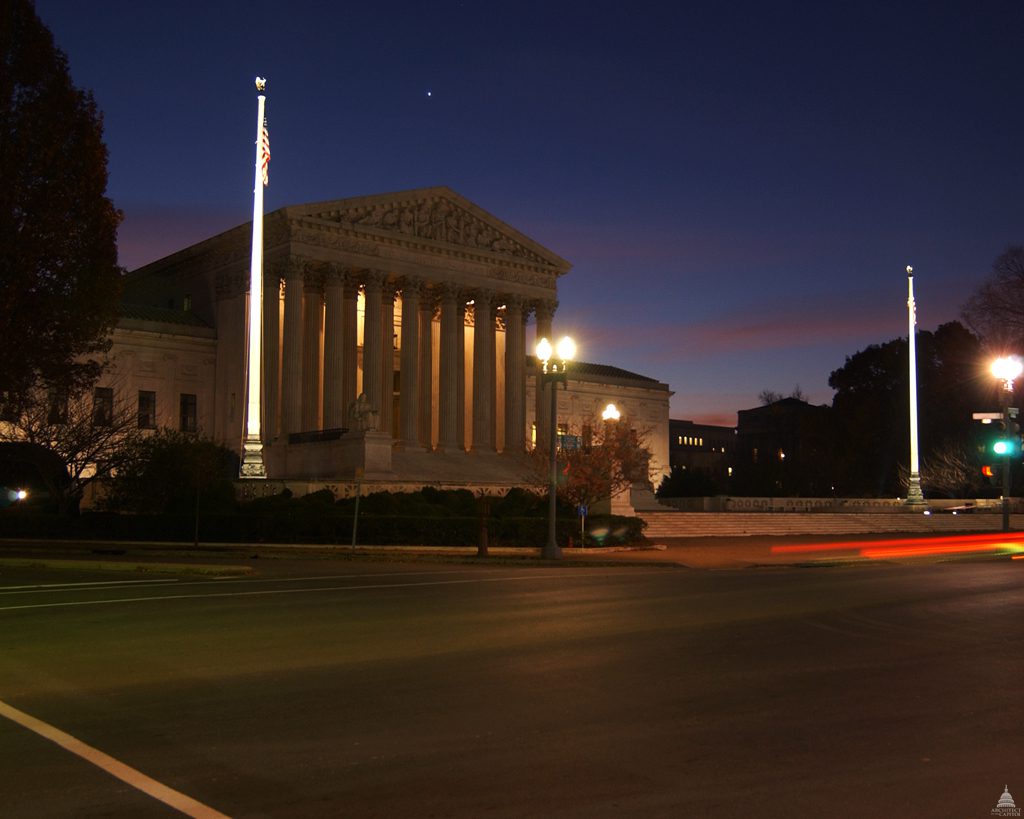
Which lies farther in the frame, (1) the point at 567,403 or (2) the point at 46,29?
(1) the point at 567,403

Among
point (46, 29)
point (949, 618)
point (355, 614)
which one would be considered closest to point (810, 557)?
point (949, 618)

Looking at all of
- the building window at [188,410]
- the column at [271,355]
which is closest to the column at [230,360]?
the building window at [188,410]

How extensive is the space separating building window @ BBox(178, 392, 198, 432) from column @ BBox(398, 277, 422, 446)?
583 inches

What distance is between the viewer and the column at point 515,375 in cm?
7231

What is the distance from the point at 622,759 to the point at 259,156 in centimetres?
3853

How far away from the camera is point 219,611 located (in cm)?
1716

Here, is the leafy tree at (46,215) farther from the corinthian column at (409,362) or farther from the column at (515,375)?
the column at (515,375)

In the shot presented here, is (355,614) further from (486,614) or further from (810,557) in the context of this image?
(810,557)

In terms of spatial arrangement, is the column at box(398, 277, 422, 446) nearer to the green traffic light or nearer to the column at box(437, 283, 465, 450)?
the column at box(437, 283, 465, 450)

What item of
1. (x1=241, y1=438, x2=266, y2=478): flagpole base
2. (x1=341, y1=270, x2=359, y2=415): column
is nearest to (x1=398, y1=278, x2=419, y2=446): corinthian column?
(x1=341, y1=270, x2=359, y2=415): column

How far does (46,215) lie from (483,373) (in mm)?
41014

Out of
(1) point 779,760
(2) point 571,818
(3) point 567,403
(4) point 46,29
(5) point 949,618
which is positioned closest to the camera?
(2) point 571,818

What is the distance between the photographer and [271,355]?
64.8 meters

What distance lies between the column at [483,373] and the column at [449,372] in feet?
4.40
